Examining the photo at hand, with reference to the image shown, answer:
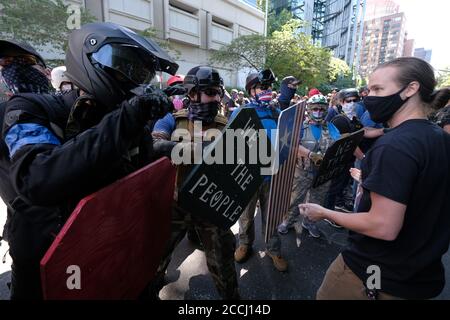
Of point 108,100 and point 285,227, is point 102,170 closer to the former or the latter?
point 108,100

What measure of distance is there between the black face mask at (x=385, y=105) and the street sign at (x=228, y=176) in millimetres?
610

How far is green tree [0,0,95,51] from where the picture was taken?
9281 mm

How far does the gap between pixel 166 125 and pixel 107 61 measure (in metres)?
1.11

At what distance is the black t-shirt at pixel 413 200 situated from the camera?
3.52 ft

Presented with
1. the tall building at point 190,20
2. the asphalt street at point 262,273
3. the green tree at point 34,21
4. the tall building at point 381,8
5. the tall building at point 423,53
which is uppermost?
the tall building at point 381,8

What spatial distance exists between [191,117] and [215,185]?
1013mm

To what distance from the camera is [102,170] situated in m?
0.98

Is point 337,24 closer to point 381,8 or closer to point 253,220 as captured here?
point 253,220

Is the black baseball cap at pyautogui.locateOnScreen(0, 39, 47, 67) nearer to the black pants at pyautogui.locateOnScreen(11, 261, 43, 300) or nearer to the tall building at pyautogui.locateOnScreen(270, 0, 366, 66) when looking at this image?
the black pants at pyautogui.locateOnScreen(11, 261, 43, 300)

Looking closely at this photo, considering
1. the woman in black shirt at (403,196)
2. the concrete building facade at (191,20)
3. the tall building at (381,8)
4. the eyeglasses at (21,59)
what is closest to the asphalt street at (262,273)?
the woman in black shirt at (403,196)

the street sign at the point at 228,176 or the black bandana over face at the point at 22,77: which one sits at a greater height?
the black bandana over face at the point at 22,77

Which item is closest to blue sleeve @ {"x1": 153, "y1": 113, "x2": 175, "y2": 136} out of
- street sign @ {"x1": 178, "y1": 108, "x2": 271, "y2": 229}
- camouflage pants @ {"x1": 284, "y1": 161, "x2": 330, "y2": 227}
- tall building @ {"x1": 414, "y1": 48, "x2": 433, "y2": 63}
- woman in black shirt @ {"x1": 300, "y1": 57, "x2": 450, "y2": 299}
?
street sign @ {"x1": 178, "y1": 108, "x2": 271, "y2": 229}

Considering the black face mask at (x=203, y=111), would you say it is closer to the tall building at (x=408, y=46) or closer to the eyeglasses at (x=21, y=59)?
the eyeglasses at (x=21, y=59)

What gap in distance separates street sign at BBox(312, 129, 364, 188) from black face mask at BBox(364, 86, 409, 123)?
25.1 inches
